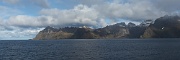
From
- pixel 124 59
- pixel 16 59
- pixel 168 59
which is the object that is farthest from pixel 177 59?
pixel 16 59

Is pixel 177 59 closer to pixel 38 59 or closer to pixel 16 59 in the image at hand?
pixel 38 59

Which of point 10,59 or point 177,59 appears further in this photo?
point 10,59

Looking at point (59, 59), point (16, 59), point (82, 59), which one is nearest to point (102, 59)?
point (82, 59)

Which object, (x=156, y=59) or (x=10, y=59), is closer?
(x=156, y=59)

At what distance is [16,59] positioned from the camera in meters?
84.7

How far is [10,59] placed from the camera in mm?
85500

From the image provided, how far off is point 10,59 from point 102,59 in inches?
1132

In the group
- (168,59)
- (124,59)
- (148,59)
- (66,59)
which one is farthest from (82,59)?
(168,59)

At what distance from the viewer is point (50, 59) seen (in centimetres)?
8262

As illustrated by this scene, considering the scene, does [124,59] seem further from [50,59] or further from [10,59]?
[10,59]

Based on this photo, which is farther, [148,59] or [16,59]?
[16,59]

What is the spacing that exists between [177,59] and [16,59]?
→ 4756cm

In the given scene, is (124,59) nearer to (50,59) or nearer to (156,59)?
(156,59)

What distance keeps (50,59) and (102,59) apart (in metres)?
15.6
